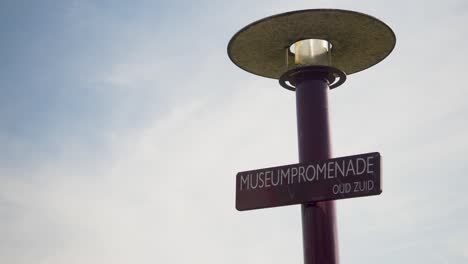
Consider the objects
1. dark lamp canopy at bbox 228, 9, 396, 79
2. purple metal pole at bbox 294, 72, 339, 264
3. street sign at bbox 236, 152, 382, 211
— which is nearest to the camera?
street sign at bbox 236, 152, 382, 211

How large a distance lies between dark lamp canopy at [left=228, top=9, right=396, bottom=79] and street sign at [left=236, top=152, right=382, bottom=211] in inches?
94.4

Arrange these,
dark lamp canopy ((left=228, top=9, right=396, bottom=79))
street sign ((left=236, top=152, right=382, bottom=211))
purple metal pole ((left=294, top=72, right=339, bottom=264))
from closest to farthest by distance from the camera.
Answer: street sign ((left=236, top=152, right=382, bottom=211)) < purple metal pole ((left=294, top=72, right=339, bottom=264)) < dark lamp canopy ((left=228, top=9, right=396, bottom=79))

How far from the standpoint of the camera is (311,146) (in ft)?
36.0

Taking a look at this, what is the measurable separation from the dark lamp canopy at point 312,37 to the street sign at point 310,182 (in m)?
2.40

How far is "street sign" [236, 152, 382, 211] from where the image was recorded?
368 inches

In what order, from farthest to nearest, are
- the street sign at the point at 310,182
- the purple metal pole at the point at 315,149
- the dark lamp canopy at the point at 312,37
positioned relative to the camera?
the dark lamp canopy at the point at 312,37, the purple metal pole at the point at 315,149, the street sign at the point at 310,182

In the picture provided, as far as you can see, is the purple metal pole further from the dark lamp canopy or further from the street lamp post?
the dark lamp canopy

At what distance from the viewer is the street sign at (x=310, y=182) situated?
9336mm

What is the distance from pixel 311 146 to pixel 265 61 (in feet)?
8.02

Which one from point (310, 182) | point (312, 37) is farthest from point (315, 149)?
point (312, 37)

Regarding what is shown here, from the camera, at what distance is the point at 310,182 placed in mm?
9734

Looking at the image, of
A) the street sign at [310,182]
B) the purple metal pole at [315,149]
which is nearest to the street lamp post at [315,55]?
the purple metal pole at [315,149]

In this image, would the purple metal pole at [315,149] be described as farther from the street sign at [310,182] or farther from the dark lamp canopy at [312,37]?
the street sign at [310,182]

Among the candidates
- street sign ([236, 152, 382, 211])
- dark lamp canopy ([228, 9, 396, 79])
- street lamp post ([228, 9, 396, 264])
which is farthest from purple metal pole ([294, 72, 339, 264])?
street sign ([236, 152, 382, 211])
